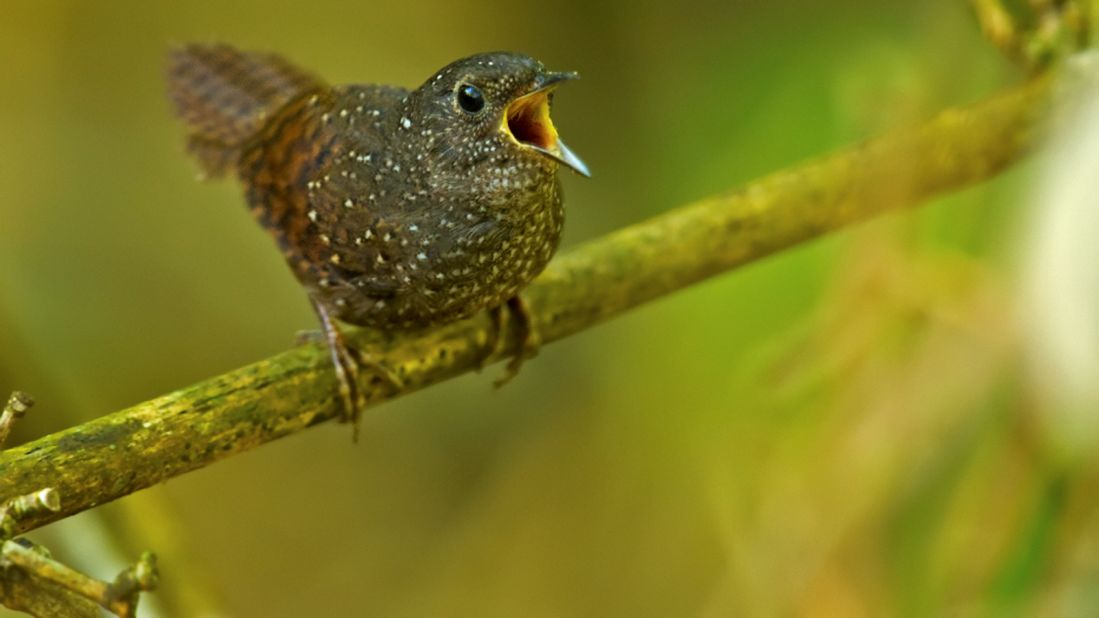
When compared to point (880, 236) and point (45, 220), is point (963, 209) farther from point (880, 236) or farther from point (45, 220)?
point (45, 220)

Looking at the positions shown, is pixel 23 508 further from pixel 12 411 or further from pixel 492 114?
pixel 492 114

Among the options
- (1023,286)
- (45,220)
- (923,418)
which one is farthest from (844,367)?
(45,220)

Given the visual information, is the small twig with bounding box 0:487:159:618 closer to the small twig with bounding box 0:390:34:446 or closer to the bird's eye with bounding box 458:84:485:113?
the small twig with bounding box 0:390:34:446

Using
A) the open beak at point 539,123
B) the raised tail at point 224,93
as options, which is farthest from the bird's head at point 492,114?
the raised tail at point 224,93

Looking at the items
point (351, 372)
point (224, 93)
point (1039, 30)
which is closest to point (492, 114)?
point (351, 372)

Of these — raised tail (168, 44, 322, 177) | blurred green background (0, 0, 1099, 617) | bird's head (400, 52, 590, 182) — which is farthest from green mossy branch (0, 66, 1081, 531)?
raised tail (168, 44, 322, 177)

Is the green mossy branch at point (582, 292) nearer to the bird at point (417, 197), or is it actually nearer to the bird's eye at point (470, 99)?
the bird at point (417, 197)
